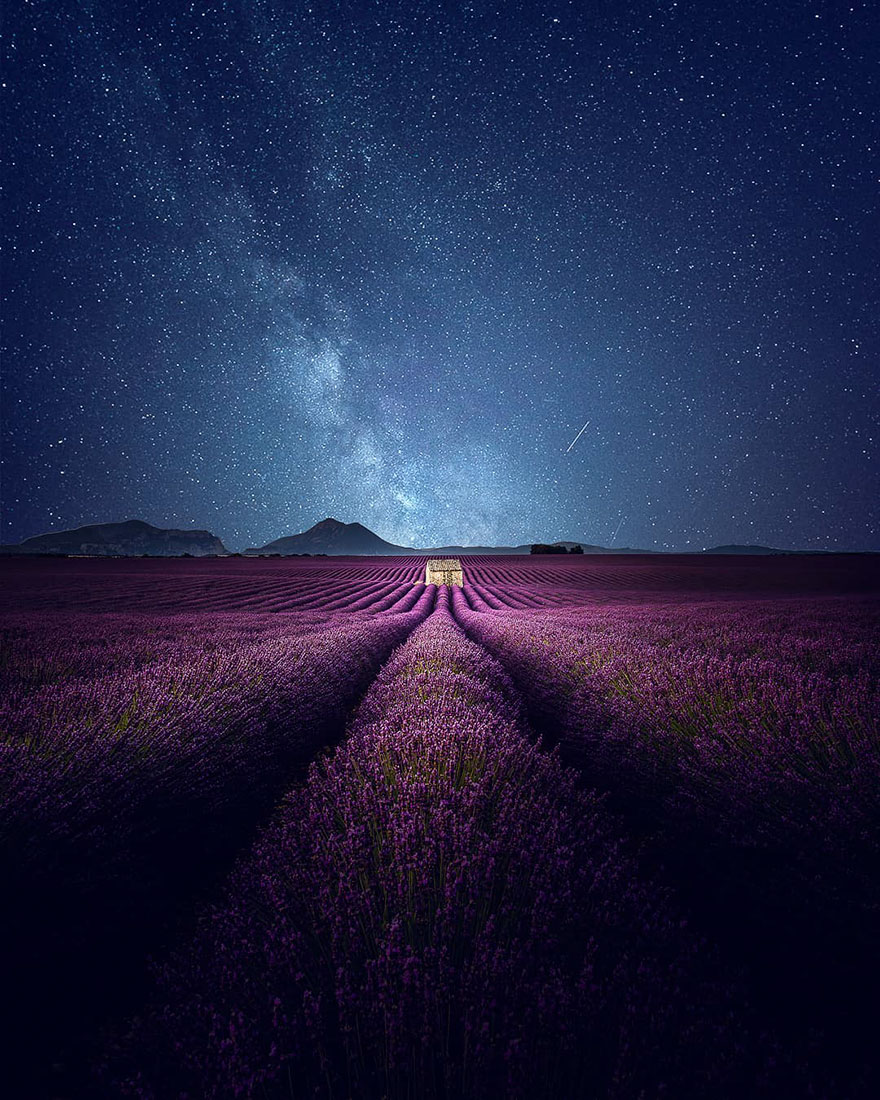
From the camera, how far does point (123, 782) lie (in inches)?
87.3

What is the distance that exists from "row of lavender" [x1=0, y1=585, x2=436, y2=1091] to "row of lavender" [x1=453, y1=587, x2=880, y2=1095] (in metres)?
2.25

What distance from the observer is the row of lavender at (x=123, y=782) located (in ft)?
5.22

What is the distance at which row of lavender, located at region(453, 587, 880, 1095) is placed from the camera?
4.98 feet

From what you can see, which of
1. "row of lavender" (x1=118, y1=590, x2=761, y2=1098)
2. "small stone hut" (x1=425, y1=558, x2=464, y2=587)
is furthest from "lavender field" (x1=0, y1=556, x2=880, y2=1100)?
"small stone hut" (x1=425, y1=558, x2=464, y2=587)

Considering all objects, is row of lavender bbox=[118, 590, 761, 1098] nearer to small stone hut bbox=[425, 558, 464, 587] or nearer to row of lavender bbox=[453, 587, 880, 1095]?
row of lavender bbox=[453, 587, 880, 1095]

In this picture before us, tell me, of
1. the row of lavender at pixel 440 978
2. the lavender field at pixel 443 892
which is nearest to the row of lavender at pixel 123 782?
the lavender field at pixel 443 892

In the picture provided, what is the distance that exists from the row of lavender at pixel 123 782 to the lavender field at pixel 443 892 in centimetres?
2

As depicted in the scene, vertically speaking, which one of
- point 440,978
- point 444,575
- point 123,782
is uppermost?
point 444,575

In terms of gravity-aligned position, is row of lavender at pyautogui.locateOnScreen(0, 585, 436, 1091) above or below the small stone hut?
below

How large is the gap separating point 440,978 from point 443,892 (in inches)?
13.9

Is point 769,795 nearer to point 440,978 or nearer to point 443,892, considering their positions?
point 443,892

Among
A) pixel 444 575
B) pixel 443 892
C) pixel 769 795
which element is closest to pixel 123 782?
pixel 443 892

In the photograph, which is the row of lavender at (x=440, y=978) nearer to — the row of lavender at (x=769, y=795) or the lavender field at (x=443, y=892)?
the lavender field at (x=443, y=892)

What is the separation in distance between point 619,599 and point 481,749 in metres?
13.8
